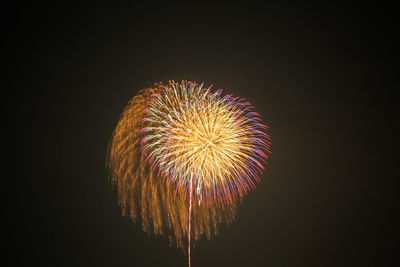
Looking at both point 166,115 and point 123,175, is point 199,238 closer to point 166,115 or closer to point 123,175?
point 123,175

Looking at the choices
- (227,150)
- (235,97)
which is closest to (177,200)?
(227,150)

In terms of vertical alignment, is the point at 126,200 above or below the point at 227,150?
below

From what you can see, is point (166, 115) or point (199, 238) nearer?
point (166, 115)

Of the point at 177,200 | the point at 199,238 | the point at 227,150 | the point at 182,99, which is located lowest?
the point at 199,238

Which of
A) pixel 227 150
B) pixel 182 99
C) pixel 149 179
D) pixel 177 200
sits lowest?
pixel 177 200

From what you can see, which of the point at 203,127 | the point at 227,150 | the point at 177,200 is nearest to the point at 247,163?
the point at 227,150

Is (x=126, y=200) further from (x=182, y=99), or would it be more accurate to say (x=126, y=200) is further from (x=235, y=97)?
(x=235, y=97)

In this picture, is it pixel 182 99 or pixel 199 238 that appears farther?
pixel 199 238

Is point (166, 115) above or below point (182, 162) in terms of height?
above
